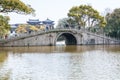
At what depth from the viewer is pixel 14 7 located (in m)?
37.9

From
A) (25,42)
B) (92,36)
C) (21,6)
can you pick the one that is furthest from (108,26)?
(21,6)

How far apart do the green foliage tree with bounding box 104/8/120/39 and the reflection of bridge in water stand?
16.8 feet

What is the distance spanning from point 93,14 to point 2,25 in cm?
3769

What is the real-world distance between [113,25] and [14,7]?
45.9m

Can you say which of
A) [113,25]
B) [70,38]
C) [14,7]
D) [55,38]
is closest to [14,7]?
[14,7]

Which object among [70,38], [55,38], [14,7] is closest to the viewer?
[14,7]

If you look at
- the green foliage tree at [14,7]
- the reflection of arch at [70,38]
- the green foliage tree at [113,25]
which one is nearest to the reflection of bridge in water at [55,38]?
the reflection of arch at [70,38]

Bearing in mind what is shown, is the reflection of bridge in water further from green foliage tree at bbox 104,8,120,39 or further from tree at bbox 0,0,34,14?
tree at bbox 0,0,34,14

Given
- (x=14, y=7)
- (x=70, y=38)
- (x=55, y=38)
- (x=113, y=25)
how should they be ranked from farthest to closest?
(x=113, y=25), (x=70, y=38), (x=55, y=38), (x=14, y=7)

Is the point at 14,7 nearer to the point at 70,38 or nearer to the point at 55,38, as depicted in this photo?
the point at 55,38

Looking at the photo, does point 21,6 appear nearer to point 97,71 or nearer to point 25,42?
point 97,71

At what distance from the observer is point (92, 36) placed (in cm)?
7456

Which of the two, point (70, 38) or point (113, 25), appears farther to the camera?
point (113, 25)

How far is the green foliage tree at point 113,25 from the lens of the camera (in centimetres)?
7994
